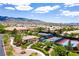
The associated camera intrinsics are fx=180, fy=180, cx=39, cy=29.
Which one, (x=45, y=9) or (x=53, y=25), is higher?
(x=45, y=9)

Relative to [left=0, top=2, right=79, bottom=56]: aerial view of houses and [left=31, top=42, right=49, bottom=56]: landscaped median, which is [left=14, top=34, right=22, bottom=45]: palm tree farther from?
[left=31, top=42, right=49, bottom=56]: landscaped median

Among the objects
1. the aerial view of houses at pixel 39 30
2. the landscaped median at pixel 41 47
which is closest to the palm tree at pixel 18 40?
the aerial view of houses at pixel 39 30

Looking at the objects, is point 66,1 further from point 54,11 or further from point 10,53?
point 10,53

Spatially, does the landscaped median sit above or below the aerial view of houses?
below

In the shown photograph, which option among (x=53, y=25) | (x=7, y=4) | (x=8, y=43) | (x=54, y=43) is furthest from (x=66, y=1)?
(x=8, y=43)

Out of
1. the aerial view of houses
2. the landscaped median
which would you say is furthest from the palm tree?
the landscaped median

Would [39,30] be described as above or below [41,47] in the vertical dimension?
above

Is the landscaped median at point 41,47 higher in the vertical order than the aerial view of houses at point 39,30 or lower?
lower

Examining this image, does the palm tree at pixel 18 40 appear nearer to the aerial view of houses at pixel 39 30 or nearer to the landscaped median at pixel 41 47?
the aerial view of houses at pixel 39 30
